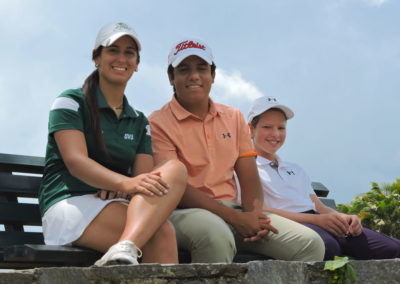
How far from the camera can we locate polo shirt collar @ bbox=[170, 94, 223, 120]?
3.82 m

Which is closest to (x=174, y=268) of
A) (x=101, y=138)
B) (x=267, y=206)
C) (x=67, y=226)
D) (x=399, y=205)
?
(x=67, y=226)

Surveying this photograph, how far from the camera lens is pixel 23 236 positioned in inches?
151

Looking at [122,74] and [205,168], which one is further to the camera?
[205,168]

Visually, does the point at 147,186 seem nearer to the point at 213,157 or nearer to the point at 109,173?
the point at 109,173

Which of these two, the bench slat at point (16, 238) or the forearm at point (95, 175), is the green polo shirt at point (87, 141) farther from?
the bench slat at point (16, 238)

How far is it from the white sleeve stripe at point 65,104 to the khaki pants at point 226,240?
85 centimetres

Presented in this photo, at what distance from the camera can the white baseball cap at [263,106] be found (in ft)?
14.3

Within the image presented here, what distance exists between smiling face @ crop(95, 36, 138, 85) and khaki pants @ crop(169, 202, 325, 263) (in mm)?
878

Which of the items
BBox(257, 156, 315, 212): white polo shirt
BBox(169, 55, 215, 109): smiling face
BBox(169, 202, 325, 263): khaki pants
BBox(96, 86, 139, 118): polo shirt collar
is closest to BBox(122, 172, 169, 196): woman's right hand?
BBox(169, 202, 325, 263): khaki pants

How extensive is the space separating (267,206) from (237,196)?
1.14 feet

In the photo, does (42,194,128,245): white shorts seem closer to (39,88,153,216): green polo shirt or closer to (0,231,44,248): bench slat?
(39,88,153,216): green polo shirt

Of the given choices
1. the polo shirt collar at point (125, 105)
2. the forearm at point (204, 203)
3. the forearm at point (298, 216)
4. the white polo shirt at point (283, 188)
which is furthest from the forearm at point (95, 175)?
the white polo shirt at point (283, 188)

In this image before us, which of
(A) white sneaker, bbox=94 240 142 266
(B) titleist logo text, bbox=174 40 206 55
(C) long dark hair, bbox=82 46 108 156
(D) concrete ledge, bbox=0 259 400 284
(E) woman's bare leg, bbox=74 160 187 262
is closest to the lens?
(D) concrete ledge, bbox=0 259 400 284

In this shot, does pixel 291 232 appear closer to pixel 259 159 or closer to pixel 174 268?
pixel 259 159
